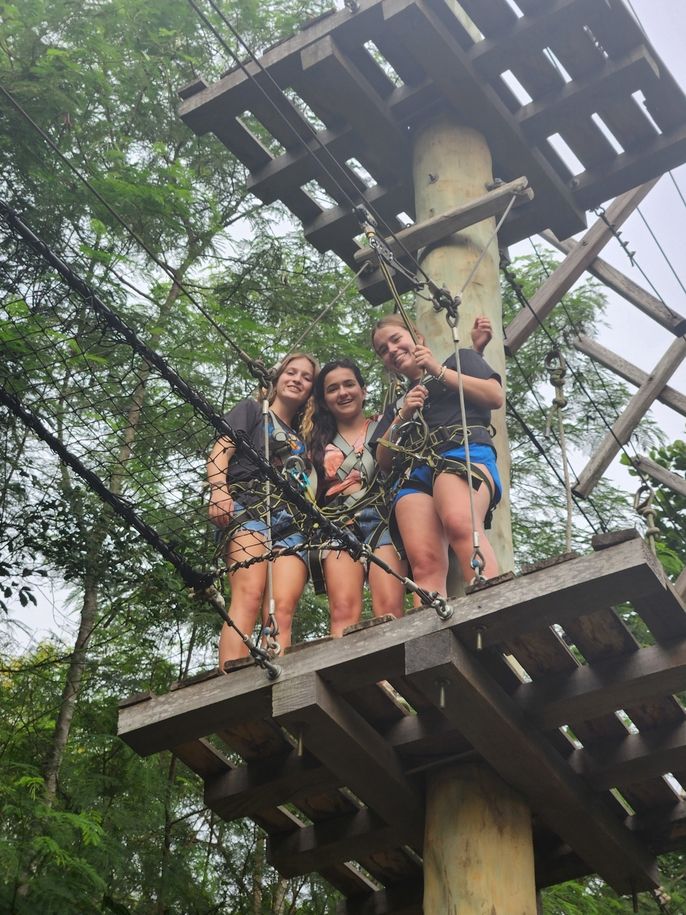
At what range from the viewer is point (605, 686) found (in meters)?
4.48

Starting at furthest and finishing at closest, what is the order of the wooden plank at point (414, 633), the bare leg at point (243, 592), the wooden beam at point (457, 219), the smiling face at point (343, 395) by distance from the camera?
the wooden beam at point (457, 219) → the smiling face at point (343, 395) → the bare leg at point (243, 592) → the wooden plank at point (414, 633)

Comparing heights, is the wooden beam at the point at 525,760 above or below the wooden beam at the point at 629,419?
below

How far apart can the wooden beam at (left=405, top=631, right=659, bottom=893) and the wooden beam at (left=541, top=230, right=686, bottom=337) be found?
448 centimetres

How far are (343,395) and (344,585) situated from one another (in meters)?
0.95

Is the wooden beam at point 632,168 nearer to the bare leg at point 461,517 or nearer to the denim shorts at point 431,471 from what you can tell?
the denim shorts at point 431,471

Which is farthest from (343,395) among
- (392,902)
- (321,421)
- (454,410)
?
(392,902)

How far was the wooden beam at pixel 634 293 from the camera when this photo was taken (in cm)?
892

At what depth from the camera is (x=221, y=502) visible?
207 inches

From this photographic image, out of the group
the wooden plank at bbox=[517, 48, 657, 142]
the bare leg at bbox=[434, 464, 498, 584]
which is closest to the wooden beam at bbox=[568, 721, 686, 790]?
the bare leg at bbox=[434, 464, 498, 584]

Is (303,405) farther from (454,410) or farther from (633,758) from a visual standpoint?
(633,758)

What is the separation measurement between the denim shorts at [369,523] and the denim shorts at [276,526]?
25cm

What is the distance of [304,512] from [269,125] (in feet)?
9.85

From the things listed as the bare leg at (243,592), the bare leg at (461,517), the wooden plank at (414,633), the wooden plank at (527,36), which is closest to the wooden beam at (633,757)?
the wooden plank at (414,633)

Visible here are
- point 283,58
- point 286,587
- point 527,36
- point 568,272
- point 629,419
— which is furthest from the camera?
point 629,419
